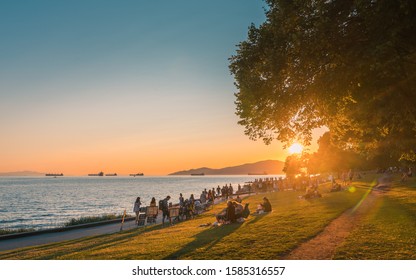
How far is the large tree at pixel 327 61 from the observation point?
428 inches

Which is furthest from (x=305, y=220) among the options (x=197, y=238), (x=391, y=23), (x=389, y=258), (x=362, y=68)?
(x=391, y=23)

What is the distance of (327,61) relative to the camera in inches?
494

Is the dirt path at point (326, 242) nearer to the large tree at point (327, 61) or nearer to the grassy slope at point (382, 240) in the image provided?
the grassy slope at point (382, 240)

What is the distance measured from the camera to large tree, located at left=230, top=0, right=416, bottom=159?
35.7 feet

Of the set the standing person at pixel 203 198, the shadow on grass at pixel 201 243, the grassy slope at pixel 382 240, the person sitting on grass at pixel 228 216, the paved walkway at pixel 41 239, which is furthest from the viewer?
the standing person at pixel 203 198

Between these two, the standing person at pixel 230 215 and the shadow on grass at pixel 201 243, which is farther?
the standing person at pixel 230 215

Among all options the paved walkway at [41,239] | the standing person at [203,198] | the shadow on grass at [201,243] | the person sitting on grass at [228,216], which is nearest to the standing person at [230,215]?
the person sitting on grass at [228,216]

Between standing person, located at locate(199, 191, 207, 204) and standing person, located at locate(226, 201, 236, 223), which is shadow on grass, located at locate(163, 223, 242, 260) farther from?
standing person, located at locate(199, 191, 207, 204)

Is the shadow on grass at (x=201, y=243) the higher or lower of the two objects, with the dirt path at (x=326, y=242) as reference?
lower

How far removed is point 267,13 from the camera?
50.5ft

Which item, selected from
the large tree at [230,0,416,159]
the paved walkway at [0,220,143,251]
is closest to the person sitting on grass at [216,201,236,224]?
the large tree at [230,0,416,159]
